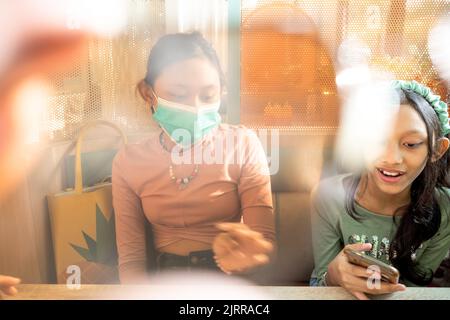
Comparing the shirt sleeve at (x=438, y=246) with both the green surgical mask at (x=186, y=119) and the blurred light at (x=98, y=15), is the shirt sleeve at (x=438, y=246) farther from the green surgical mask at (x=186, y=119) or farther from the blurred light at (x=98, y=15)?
the blurred light at (x=98, y=15)

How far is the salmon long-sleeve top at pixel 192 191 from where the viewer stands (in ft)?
3.90

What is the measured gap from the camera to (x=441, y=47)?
1152mm

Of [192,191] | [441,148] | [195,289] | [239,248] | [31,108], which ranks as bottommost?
[195,289]

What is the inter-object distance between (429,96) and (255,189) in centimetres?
50

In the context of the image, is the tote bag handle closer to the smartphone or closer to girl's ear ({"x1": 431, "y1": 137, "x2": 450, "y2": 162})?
the smartphone

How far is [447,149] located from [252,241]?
55 centimetres

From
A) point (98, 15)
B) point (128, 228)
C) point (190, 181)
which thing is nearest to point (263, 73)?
point (190, 181)

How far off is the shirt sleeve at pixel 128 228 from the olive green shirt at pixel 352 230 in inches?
18.3

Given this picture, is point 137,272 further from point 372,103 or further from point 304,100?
point 372,103

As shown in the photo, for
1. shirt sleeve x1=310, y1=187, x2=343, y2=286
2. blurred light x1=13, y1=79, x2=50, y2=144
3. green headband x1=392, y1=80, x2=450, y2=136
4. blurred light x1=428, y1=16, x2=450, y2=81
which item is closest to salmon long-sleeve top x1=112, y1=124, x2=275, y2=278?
shirt sleeve x1=310, y1=187, x2=343, y2=286

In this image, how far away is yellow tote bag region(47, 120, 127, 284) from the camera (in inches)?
47.1

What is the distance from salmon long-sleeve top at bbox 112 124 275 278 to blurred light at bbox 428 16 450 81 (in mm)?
489

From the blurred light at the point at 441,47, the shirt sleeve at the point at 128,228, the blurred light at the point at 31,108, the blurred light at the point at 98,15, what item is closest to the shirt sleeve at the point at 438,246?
the blurred light at the point at 441,47

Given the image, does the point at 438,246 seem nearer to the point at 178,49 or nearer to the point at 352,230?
the point at 352,230
